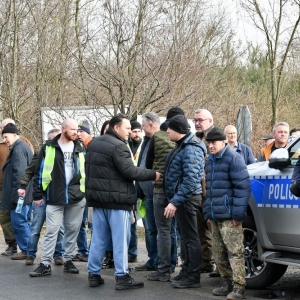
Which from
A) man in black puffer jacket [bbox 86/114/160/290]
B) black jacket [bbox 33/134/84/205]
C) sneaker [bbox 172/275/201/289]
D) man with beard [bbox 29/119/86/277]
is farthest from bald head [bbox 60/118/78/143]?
sneaker [bbox 172/275/201/289]

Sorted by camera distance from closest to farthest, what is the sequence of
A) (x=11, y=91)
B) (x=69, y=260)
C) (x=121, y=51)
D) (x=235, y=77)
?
1. (x=69, y=260)
2. (x=121, y=51)
3. (x=11, y=91)
4. (x=235, y=77)

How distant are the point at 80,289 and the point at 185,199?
167 cm

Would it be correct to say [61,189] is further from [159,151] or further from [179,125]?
[179,125]

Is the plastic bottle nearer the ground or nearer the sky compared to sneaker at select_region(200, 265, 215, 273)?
nearer the sky

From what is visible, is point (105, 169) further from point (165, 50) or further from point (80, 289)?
point (165, 50)

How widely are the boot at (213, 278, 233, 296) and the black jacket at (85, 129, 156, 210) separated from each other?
137 centimetres

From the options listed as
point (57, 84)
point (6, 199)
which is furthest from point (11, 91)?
point (6, 199)

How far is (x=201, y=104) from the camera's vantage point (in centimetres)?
1762

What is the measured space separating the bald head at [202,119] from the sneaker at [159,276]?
5.85 feet

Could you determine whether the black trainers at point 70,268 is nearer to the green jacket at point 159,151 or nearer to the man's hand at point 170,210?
the green jacket at point 159,151

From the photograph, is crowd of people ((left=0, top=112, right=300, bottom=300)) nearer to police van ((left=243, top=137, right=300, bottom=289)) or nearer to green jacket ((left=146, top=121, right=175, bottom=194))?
green jacket ((left=146, top=121, right=175, bottom=194))

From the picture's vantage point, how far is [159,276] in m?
8.33

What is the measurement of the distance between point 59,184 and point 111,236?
1.24 meters

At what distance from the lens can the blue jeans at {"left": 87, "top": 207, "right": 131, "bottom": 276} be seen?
7.86 m
